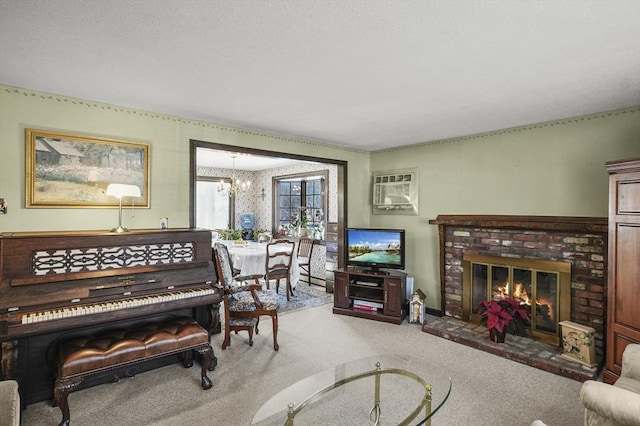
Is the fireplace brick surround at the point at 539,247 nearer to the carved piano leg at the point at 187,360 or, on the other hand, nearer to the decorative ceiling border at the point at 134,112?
the decorative ceiling border at the point at 134,112

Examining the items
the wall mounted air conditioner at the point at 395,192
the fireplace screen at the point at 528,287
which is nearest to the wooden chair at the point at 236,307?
the fireplace screen at the point at 528,287

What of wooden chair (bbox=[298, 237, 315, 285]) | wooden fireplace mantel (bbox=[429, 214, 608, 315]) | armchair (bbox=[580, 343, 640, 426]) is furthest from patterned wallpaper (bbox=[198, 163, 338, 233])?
armchair (bbox=[580, 343, 640, 426])

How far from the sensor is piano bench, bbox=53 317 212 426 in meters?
2.29

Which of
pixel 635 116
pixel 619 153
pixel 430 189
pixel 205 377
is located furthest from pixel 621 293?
pixel 205 377

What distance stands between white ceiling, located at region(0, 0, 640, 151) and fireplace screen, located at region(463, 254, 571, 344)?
5.48ft

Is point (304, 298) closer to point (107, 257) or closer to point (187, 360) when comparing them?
point (187, 360)

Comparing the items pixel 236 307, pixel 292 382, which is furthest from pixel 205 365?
pixel 236 307

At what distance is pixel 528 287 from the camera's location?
393 centimetres

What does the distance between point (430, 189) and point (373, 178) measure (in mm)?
1097

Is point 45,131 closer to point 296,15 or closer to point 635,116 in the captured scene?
point 296,15

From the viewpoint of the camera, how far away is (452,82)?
2656 mm

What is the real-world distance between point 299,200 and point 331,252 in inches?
70.7

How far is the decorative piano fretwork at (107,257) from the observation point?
8.45 feet

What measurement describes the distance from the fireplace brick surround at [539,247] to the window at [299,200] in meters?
2.75
